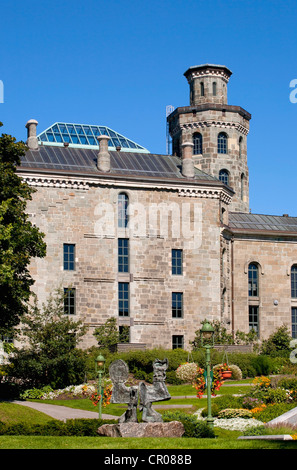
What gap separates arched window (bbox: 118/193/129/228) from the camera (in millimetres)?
52500

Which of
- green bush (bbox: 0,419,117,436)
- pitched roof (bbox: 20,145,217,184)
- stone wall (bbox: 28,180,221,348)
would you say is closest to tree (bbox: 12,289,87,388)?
stone wall (bbox: 28,180,221,348)

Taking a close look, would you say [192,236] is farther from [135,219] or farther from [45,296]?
[45,296]

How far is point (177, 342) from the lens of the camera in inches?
2074

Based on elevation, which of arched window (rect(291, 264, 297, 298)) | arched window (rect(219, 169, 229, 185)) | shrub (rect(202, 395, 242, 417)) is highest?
arched window (rect(219, 169, 229, 185))

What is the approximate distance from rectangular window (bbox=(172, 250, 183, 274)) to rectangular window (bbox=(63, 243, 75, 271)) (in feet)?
20.6

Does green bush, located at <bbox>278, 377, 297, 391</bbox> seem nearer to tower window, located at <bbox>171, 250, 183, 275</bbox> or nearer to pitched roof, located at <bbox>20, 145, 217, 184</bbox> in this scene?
tower window, located at <bbox>171, 250, 183, 275</bbox>

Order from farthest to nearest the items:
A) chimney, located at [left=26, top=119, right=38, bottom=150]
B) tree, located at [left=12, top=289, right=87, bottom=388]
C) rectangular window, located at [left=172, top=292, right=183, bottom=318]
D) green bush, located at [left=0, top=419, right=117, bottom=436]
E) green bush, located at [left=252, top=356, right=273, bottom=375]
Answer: chimney, located at [left=26, top=119, right=38, bottom=150] < rectangular window, located at [left=172, top=292, right=183, bottom=318] < green bush, located at [left=252, top=356, right=273, bottom=375] < tree, located at [left=12, top=289, right=87, bottom=388] < green bush, located at [left=0, top=419, right=117, bottom=436]

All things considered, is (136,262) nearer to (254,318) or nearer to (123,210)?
(123,210)

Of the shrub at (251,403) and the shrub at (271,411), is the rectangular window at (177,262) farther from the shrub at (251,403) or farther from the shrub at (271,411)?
the shrub at (271,411)

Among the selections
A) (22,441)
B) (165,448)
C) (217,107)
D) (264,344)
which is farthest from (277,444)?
(217,107)

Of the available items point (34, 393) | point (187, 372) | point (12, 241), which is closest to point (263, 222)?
point (187, 372)

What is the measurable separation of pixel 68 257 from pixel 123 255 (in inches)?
134

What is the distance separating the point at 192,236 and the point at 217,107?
1779 centimetres

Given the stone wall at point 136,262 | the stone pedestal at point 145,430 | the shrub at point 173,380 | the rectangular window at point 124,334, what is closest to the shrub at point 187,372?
the shrub at point 173,380
